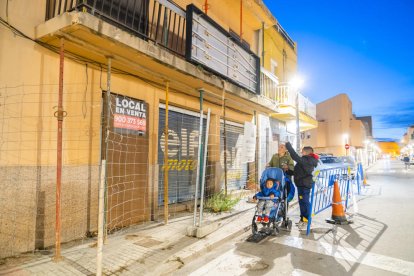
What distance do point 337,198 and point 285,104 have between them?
738 centimetres

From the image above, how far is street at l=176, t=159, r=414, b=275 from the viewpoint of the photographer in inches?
160

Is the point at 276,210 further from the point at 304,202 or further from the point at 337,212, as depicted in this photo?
the point at 337,212

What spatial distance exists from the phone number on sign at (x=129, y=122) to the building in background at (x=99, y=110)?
0.02 metres

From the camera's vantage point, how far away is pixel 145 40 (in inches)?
263

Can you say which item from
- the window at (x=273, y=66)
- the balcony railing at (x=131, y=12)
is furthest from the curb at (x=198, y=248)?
the window at (x=273, y=66)

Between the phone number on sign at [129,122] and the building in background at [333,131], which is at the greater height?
the building in background at [333,131]

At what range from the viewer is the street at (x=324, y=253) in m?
4.06

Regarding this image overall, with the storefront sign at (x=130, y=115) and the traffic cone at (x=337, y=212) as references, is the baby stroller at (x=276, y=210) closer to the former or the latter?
the traffic cone at (x=337, y=212)

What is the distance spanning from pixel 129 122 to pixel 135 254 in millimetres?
2850

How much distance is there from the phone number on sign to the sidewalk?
88.1 inches

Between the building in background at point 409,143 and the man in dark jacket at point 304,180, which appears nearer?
the man in dark jacket at point 304,180

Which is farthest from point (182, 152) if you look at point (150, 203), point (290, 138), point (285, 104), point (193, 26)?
point (290, 138)

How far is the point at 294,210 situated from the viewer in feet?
28.0

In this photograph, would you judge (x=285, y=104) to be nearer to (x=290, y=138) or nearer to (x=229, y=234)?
(x=290, y=138)
